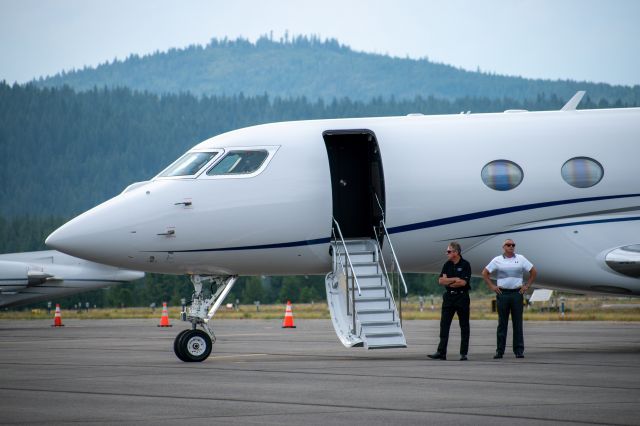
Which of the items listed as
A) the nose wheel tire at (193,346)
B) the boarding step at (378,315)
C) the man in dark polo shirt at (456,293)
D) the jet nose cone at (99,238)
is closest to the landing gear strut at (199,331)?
the nose wheel tire at (193,346)

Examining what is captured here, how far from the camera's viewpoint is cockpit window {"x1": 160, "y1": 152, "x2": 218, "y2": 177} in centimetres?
2033

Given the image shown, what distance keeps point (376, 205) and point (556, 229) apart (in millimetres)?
3344

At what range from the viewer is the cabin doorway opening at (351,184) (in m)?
21.5

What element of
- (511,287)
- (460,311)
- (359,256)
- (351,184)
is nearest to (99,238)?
(359,256)

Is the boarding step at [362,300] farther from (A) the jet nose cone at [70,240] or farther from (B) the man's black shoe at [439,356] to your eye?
(A) the jet nose cone at [70,240]

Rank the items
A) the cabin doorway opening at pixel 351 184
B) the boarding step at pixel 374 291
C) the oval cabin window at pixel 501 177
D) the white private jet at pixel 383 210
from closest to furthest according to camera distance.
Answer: the white private jet at pixel 383 210 → the boarding step at pixel 374 291 → the oval cabin window at pixel 501 177 → the cabin doorway opening at pixel 351 184

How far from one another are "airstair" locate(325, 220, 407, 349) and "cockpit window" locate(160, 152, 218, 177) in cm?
267

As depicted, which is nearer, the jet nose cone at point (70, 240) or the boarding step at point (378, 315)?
the boarding step at point (378, 315)

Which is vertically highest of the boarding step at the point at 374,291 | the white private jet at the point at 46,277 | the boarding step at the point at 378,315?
the boarding step at the point at 374,291

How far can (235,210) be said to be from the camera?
20.1 m

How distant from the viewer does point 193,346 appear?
1991 cm

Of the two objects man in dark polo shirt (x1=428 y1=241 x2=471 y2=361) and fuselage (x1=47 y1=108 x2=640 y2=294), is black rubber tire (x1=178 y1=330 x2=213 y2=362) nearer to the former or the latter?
fuselage (x1=47 y1=108 x2=640 y2=294)

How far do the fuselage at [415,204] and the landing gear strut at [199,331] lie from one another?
421 mm

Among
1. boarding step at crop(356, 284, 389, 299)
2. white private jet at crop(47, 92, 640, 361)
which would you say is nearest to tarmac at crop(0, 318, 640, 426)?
boarding step at crop(356, 284, 389, 299)
